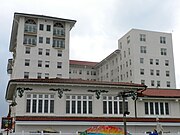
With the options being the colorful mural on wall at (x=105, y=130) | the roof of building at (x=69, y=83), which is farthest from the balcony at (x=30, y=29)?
the colorful mural on wall at (x=105, y=130)

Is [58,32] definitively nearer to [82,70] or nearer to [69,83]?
[82,70]

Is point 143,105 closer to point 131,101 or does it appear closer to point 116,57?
point 131,101

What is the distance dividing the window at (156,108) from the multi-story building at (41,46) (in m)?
39.1

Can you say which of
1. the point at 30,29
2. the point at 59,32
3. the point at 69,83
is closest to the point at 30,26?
the point at 30,29

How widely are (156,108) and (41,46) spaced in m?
43.1

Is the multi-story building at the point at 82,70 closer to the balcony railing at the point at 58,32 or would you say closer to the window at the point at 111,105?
the balcony railing at the point at 58,32

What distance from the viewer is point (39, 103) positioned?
3047cm

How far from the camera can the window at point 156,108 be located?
3383cm

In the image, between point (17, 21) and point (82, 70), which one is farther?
point (82, 70)

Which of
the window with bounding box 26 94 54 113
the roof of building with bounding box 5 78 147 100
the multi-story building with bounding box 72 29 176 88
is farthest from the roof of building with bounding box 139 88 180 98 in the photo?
the multi-story building with bounding box 72 29 176 88

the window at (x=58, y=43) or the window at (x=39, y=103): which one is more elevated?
the window at (x=58, y=43)

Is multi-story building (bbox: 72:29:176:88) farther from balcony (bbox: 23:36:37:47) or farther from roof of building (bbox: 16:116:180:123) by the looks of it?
roof of building (bbox: 16:116:180:123)

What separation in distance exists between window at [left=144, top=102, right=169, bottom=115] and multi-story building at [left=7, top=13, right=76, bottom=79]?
1540 inches

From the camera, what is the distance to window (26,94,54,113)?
30.1 meters
